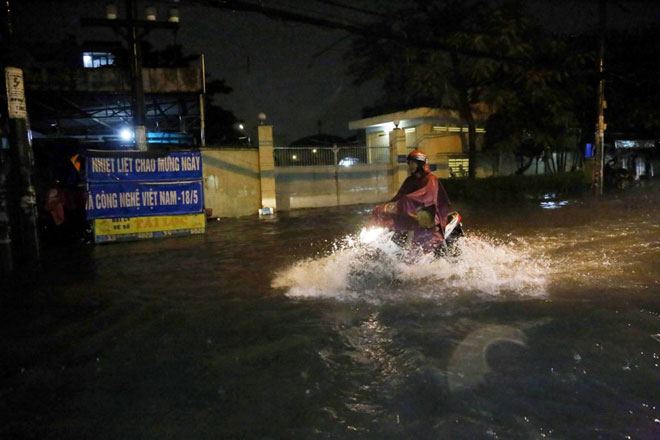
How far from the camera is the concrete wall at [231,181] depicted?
698 inches

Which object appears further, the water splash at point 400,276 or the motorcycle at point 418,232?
the motorcycle at point 418,232

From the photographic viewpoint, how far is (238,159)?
18.5 meters

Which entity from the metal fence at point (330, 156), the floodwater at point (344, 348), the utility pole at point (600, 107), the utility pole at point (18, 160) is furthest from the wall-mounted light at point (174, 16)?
the utility pole at point (600, 107)

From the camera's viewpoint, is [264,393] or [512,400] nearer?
[512,400]

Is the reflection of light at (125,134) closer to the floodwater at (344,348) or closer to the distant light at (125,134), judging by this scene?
the distant light at (125,134)

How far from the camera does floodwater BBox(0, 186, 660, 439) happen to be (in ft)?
11.0

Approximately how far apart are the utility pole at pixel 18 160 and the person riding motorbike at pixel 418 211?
650cm

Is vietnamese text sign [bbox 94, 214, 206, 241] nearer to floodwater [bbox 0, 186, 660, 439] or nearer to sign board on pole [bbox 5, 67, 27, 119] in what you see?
floodwater [bbox 0, 186, 660, 439]

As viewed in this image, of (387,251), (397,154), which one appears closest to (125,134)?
(397,154)

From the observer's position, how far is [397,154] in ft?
76.1

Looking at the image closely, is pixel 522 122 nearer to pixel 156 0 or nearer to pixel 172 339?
pixel 156 0

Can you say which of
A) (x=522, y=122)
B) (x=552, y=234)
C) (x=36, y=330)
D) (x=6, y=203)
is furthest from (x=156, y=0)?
(x=522, y=122)

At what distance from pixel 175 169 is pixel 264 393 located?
33.9ft

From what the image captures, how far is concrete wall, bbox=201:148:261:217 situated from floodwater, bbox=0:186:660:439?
28.4ft
